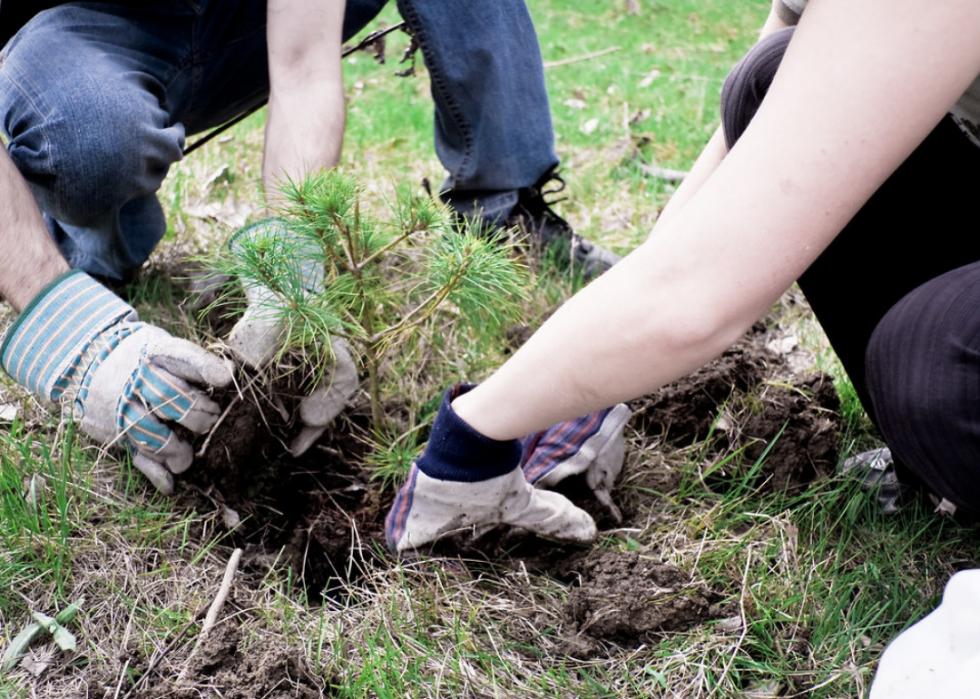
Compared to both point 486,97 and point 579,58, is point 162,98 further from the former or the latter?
point 579,58

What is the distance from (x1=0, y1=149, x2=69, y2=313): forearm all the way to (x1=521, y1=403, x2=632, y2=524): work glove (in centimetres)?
91

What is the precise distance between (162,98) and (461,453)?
1.18m

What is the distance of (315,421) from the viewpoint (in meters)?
1.47

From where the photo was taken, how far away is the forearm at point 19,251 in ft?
4.53

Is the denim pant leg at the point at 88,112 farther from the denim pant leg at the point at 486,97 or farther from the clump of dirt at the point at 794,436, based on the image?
the clump of dirt at the point at 794,436

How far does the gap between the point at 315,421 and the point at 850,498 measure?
95 centimetres

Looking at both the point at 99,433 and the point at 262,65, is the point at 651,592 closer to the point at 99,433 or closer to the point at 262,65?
the point at 99,433

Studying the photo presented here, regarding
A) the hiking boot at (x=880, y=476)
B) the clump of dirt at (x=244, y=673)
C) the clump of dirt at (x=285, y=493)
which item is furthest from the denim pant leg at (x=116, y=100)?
the hiking boot at (x=880, y=476)

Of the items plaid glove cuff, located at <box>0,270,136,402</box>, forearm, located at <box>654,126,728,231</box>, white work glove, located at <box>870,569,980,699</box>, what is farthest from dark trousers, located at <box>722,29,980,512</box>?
plaid glove cuff, located at <box>0,270,136,402</box>

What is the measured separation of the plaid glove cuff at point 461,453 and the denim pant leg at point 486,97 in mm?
964

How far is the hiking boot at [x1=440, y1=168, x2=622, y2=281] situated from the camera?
6.74 feet

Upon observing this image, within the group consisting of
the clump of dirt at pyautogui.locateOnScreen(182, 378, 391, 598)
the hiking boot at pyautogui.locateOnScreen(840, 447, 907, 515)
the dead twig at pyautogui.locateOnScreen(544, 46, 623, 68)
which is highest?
the hiking boot at pyautogui.locateOnScreen(840, 447, 907, 515)

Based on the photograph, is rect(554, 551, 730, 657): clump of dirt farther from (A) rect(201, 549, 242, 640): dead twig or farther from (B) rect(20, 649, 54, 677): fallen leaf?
(B) rect(20, 649, 54, 677): fallen leaf

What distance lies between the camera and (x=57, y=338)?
1.35m
